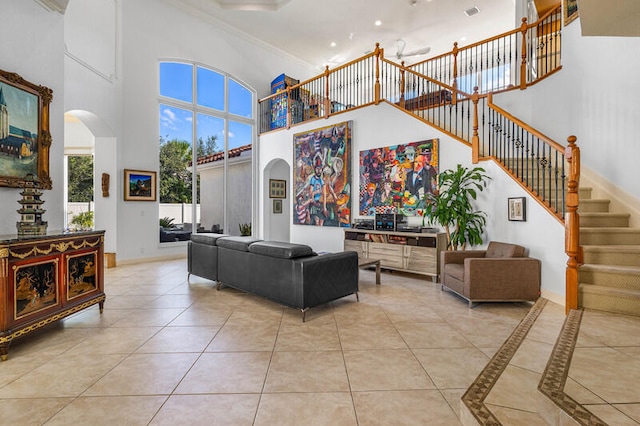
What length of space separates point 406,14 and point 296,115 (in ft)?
12.3

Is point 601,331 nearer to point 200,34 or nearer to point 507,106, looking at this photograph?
point 507,106

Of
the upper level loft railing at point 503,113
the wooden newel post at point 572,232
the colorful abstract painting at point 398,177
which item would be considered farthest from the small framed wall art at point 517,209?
the colorful abstract painting at point 398,177

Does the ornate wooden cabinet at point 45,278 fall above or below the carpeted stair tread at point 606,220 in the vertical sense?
below

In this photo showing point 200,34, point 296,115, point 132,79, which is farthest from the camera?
point 296,115

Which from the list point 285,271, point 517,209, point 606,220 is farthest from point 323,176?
point 606,220

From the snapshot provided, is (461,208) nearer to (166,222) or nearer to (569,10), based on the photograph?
(569,10)

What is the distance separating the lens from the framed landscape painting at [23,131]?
3.24 metres

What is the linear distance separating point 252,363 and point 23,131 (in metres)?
3.53

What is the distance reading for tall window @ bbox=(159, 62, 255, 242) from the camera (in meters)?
7.50

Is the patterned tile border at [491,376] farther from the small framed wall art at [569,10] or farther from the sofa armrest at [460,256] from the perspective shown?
the small framed wall art at [569,10]

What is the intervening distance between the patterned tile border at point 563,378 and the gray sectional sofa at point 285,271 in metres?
2.09

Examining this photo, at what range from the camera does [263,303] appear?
4.04 m

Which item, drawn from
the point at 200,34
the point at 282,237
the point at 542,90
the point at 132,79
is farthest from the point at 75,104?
the point at 542,90

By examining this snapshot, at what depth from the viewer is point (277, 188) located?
31.3ft
